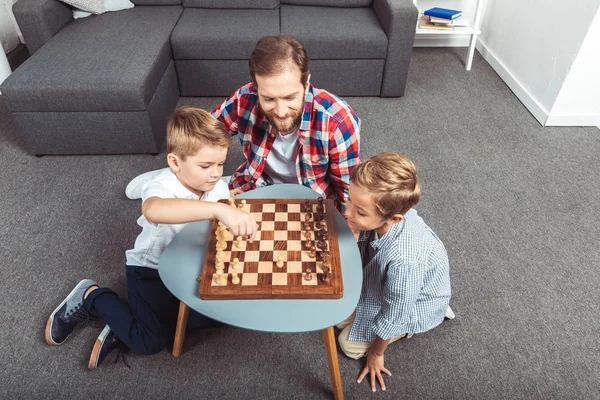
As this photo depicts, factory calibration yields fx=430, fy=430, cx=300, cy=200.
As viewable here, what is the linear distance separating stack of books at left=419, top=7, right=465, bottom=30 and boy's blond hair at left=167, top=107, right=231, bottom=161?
2.50m

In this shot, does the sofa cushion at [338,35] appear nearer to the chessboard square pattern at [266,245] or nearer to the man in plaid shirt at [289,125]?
the man in plaid shirt at [289,125]

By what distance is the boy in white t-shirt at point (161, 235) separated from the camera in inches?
50.8

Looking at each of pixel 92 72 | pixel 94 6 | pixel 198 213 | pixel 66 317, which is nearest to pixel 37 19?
pixel 94 6

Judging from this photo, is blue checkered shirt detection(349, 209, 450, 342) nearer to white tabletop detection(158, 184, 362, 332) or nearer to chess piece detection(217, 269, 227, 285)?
white tabletop detection(158, 184, 362, 332)

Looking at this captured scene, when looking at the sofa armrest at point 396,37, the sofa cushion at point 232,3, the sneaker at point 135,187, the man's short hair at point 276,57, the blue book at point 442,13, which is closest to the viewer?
the man's short hair at point 276,57

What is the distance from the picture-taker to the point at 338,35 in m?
2.81

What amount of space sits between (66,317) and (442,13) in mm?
3205

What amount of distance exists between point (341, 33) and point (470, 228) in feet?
5.00

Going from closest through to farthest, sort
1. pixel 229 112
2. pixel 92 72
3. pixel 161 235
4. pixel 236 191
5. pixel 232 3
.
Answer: pixel 161 235 → pixel 229 112 → pixel 236 191 → pixel 92 72 → pixel 232 3

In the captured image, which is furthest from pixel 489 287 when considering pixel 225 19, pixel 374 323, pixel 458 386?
pixel 225 19

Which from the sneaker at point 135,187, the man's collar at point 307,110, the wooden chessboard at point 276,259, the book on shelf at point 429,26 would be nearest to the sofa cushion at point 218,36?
the sneaker at point 135,187

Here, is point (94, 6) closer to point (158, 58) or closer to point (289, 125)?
point (158, 58)

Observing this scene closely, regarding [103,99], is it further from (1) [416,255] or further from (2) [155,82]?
(1) [416,255]

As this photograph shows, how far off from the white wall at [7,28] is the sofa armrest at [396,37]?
9.52 feet
